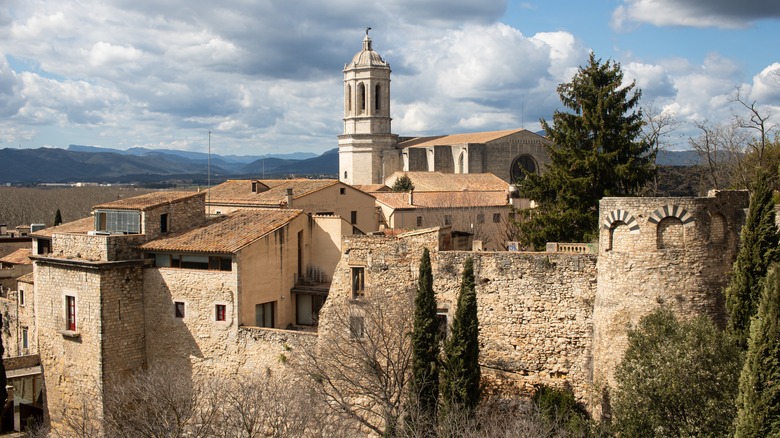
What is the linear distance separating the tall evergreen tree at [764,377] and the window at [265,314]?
51.8 feet

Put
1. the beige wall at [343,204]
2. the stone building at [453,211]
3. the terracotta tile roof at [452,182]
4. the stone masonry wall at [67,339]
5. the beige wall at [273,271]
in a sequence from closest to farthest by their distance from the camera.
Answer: the beige wall at [273,271] < the stone masonry wall at [67,339] < the beige wall at [343,204] < the stone building at [453,211] < the terracotta tile roof at [452,182]

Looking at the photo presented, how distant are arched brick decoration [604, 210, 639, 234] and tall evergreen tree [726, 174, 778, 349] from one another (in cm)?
250

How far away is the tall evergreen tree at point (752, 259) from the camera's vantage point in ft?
59.1

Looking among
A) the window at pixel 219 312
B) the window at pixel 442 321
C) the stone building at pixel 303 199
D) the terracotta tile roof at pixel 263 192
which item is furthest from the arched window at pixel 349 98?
the window at pixel 442 321

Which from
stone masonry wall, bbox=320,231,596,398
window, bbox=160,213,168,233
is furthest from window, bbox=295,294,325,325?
window, bbox=160,213,168,233

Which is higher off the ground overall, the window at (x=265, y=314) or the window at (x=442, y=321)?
the window at (x=442, y=321)

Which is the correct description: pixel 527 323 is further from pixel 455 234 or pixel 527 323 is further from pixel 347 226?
pixel 347 226

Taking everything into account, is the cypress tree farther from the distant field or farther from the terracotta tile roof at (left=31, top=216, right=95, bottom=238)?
the distant field

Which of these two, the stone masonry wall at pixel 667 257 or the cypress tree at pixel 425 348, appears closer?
the stone masonry wall at pixel 667 257

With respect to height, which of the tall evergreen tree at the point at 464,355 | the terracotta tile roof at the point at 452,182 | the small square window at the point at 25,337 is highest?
the terracotta tile roof at the point at 452,182

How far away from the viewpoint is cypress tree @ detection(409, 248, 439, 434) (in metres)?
21.1

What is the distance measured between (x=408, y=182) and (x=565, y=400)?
41841 mm

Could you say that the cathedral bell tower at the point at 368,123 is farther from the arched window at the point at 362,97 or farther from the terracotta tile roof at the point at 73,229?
the terracotta tile roof at the point at 73,229

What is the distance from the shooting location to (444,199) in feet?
165
